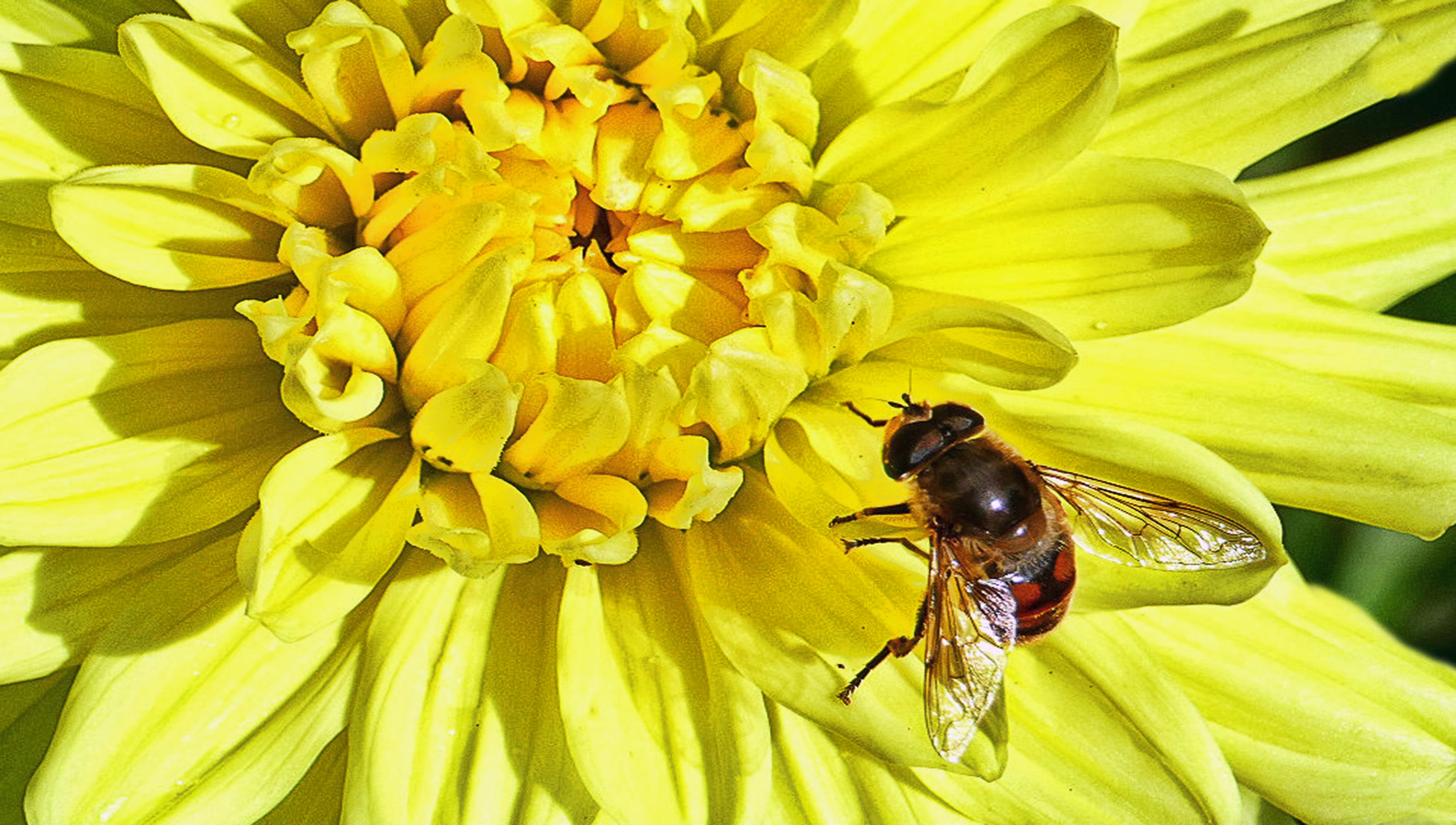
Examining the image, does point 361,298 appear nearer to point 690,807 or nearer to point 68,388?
point 68,388

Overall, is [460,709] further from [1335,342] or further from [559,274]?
[1335,342]

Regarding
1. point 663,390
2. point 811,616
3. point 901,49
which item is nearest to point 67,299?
point 663,390

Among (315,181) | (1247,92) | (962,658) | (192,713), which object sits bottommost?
(192,713)

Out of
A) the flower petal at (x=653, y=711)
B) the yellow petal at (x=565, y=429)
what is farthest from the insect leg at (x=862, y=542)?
the yellow petal at (x=565, y=429)

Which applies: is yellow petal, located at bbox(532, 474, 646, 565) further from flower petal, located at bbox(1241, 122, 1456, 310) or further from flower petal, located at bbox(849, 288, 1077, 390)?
flower petal, located at bbox(1241, 122, 1456, 310)

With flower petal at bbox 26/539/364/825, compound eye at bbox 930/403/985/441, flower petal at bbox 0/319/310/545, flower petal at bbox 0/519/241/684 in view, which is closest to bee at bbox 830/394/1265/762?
compound eye at bbox 930/403/985/441

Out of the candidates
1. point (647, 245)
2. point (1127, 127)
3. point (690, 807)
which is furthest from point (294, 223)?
point (1127, 127)
